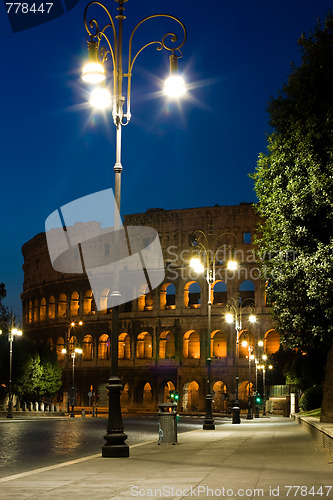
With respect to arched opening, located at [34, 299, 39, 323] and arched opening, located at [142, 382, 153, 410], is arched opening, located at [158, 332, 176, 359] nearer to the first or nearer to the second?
arched opening, located at [142, 382, 153, 410]

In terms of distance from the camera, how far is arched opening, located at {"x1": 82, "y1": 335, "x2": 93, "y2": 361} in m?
81.8

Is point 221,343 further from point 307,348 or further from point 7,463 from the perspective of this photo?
→ point 7,463

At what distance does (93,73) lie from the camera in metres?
12.9

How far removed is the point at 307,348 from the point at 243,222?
51.8 meters

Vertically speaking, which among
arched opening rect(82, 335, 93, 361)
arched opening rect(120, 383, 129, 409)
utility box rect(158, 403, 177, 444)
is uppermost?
arched opening rect(82, 335, 93, 361)

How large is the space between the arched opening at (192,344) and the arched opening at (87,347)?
463 inches

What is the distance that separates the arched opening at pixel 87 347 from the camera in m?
81.8

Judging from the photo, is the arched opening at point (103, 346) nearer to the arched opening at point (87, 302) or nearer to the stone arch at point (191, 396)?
the arched opening at point (87, 302)

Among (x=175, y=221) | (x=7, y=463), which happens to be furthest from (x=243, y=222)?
(x=7, y=463)

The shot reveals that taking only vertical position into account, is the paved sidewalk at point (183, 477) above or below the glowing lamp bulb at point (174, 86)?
below

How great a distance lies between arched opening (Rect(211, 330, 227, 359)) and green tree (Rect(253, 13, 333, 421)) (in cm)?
5691

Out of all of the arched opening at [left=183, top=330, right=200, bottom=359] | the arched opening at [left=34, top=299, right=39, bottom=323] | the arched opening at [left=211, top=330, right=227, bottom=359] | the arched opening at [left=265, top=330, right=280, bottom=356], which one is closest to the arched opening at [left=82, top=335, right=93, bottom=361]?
the arched opening at [left=34, top=299, right=39, bottom=323]

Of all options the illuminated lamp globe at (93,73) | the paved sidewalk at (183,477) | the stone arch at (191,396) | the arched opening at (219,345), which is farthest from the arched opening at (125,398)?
the illuminated lamp globe at (93,73)

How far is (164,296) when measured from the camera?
7838 cm
